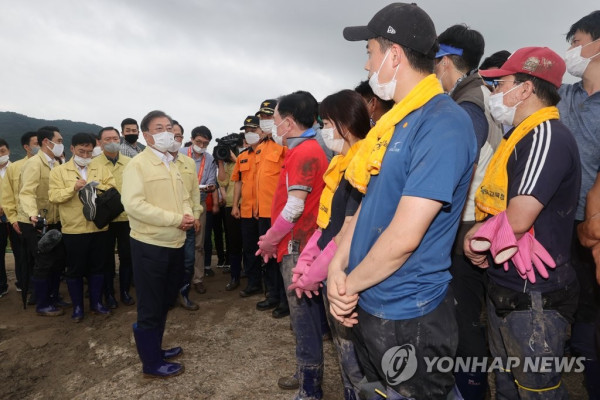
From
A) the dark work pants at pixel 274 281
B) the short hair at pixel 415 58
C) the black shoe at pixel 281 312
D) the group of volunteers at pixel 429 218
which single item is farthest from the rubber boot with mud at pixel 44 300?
the short hair at pixel 415 58

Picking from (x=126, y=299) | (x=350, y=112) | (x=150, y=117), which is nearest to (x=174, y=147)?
(x=150, y=117)

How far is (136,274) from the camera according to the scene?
10.9ft

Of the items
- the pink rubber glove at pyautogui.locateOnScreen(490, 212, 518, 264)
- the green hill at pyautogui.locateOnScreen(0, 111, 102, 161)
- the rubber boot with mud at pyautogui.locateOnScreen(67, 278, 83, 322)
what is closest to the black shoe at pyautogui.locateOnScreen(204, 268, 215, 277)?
the rubber boot with mud at pyautogui.locateOnScreen(67, 278, 83, 322)

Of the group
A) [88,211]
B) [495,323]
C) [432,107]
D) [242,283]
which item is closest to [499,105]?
[432,107]

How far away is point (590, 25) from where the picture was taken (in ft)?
8.66

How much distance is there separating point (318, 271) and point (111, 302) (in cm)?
417

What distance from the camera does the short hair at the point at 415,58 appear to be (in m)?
1.53

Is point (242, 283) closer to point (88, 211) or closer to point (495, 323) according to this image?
point (88, 211)

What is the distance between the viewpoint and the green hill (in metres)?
16.5

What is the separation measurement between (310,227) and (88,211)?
10.3ft

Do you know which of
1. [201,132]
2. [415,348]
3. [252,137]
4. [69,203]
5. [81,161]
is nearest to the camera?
[415,348]

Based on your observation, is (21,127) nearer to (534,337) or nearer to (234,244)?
(234,244)

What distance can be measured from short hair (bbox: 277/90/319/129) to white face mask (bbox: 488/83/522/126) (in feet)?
4.42

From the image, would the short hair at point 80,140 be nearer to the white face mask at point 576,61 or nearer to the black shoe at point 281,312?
Result: the black shoe at point 281,312
